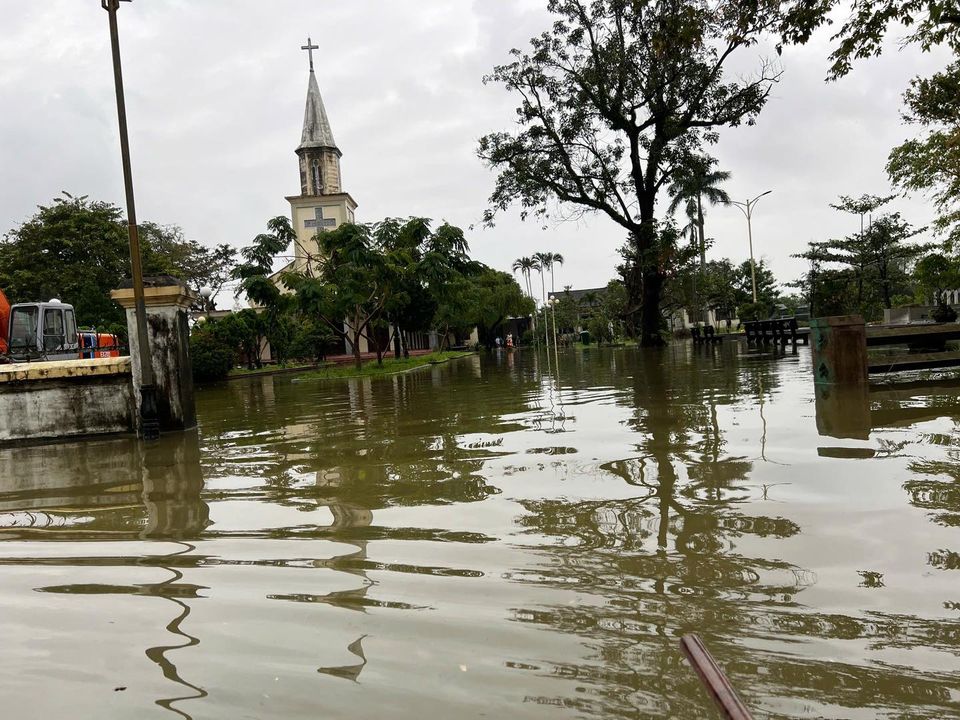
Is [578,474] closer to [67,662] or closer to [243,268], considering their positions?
[67,662]

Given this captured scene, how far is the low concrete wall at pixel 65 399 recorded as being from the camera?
977 cm

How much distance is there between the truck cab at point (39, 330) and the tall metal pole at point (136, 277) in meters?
6.32

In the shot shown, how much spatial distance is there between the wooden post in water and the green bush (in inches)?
976

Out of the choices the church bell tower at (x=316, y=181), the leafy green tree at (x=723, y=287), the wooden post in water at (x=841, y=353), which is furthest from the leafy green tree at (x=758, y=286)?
the wooden post in water at (x=841, y=353)

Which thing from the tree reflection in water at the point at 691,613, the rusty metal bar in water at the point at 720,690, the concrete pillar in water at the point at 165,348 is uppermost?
the concrete pillar in water at the point at 165,348

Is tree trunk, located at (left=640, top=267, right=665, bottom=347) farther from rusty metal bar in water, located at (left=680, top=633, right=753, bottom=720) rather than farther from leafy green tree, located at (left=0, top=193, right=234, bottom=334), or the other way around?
rusty metal bar in water, located at (left=680, top=633, right=753, bottom=720)

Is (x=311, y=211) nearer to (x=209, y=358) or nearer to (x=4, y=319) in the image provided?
(x=209, y=358)

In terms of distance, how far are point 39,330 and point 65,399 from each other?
712 centimetres

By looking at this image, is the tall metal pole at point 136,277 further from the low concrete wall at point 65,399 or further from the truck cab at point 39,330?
the truck cab at point 39,330

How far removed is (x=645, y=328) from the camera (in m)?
30.5

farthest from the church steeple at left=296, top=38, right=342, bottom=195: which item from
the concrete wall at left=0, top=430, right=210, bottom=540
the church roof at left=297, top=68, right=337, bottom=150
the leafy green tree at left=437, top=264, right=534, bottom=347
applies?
the concrete wall at left=0, top=430, right=210, bottom=540

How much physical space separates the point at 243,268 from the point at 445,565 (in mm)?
24037

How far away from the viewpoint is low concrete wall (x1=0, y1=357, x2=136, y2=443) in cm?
977

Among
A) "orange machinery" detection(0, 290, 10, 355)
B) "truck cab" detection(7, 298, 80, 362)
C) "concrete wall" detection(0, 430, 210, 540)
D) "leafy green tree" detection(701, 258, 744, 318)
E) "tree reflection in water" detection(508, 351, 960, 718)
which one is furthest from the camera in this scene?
"leafy green tree" detection(701, 258, 744, 318)
